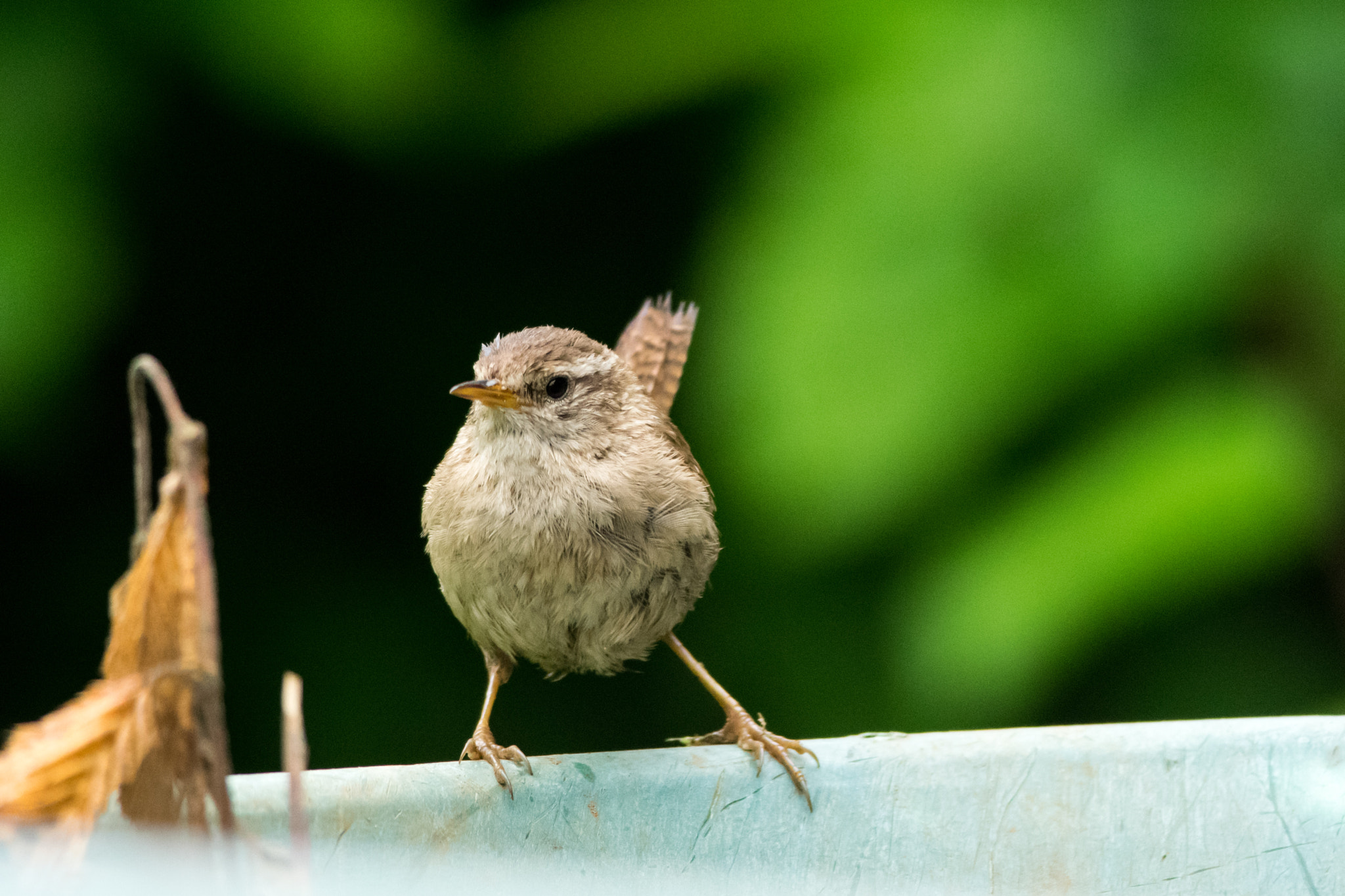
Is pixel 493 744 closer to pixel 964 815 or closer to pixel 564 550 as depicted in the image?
pixel 564 550

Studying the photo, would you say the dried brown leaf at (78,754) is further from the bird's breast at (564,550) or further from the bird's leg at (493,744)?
the bird's breast at (564,550)

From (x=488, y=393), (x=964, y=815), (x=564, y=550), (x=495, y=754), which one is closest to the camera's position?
(x=964, y=815)

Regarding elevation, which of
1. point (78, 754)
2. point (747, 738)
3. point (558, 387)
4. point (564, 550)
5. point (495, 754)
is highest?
point (558, 387)

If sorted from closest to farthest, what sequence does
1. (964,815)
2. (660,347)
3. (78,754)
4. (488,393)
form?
1. (78,754)
2. (964,815)
3. (488,393)
4. (660,347)

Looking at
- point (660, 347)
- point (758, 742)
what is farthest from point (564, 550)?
point (660, 347)

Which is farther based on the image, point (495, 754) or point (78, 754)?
point (495, 754)

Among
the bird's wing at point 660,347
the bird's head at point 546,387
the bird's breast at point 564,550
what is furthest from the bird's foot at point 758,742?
the bird's wing at point 660,347

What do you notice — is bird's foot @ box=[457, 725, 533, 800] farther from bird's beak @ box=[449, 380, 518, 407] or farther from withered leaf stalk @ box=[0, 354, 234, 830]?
withered leaf stalk @ box=[0, 354, 234, 830]
